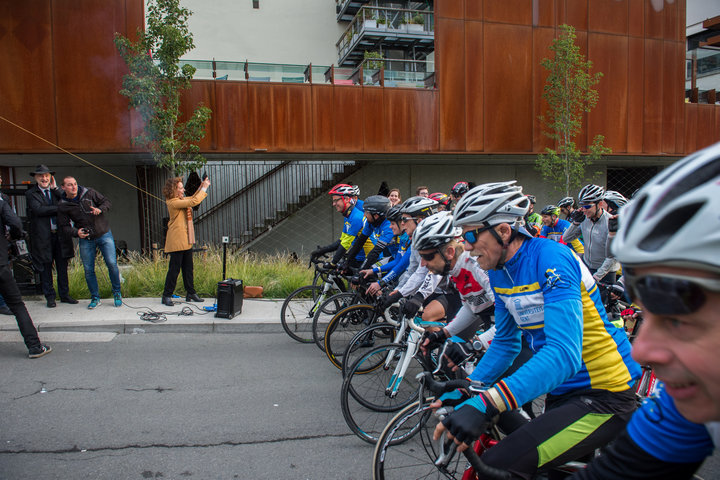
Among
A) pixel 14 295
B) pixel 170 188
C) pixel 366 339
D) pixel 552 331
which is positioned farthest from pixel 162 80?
pixel 552 331

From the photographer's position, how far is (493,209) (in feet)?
8.77

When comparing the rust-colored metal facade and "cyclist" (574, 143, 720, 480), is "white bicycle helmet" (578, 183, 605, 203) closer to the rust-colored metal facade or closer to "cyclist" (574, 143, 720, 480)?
"cyclist" (574, 143, 720, 480)

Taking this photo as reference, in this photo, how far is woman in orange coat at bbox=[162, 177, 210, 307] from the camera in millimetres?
8438

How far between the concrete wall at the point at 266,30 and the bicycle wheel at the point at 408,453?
856 inches

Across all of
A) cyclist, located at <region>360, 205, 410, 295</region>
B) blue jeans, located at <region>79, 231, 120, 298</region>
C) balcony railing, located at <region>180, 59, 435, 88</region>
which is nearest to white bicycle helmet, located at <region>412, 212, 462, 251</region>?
cyclist, located at <region>360, 205, 410, 295</region>

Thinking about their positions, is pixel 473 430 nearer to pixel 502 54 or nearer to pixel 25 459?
pixel 25 459

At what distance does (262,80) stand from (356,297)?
10229mm

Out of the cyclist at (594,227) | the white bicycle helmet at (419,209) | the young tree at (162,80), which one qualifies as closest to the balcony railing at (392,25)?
the young tree at (162,80)

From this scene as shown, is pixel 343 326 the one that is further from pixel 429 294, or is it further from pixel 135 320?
pixel 135 320

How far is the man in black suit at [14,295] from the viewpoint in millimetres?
5820

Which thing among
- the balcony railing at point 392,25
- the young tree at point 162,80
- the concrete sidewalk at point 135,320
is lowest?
the concrete sidewalk at point 135,320

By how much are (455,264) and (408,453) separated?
1718 mm

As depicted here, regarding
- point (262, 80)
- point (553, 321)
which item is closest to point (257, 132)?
point (262, 80)

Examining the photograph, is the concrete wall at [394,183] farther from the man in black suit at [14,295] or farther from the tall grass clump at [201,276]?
the man in black suit at [14,295]
